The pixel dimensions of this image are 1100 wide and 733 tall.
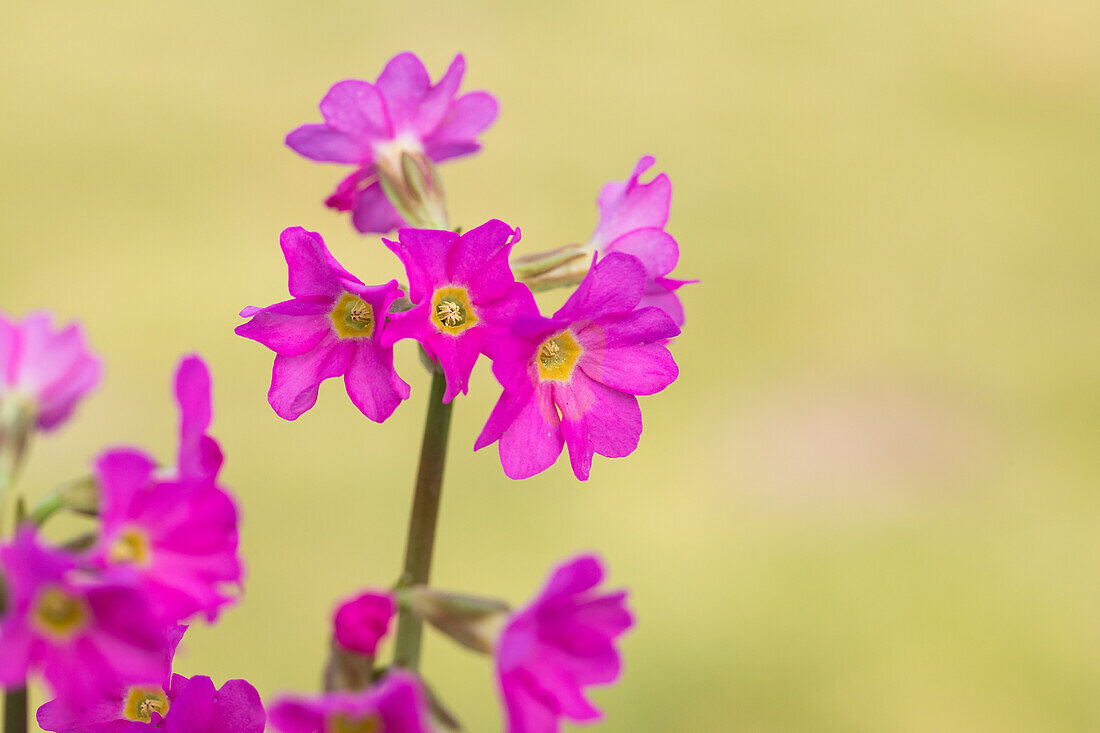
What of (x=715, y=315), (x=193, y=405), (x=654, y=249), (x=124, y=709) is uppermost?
(x=715, y=315)

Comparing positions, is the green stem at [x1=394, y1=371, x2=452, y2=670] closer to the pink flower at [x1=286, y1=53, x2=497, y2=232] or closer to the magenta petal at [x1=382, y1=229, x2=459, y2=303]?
the magenta petal at [x1=382, y1=229, x2=459, y2=303]

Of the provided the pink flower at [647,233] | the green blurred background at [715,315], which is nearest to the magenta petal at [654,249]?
the pink flower at [647,233]

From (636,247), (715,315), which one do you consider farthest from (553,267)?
(715,315)

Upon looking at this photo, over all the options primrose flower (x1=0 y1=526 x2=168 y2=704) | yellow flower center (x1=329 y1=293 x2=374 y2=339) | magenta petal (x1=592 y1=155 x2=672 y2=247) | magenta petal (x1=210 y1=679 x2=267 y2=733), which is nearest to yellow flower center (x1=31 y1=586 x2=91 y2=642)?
primrose flower (x1=0 y1=526 x2=168 y2=704)

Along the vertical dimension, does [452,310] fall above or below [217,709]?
above

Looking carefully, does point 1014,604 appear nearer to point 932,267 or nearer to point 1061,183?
point 932,267

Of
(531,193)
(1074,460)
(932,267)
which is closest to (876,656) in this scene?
(1074,460)

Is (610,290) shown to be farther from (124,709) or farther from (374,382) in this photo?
(124,709)
